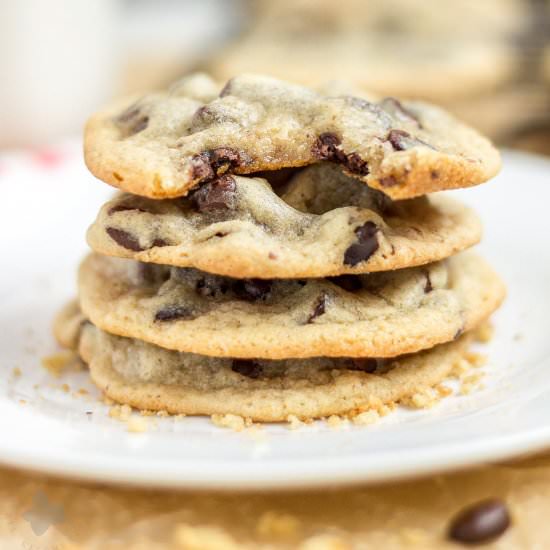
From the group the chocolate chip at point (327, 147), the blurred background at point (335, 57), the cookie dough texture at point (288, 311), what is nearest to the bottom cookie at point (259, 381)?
the cookie dough texture at point (288, 311)

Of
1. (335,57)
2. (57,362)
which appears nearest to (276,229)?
(57,362)

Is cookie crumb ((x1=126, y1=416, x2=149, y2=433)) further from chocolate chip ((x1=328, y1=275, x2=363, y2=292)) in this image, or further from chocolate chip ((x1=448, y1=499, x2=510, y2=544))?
chocolate chip ((x1=448, y1=499, x2=510, y2=544))

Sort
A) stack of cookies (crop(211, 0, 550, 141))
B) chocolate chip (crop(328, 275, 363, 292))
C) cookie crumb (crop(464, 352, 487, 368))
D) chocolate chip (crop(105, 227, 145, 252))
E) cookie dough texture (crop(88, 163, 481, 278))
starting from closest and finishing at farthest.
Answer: cookie dough texture (crop(88, 163, 481, 278)), chocolate chip (crop(105, 227, 145, 252)), chocolate chip (crop(328, 275, 363, 292)), cookie crumb (crop(464, 352, 487, 368)), stack of cookies (crop(211, 0, 550, 141))

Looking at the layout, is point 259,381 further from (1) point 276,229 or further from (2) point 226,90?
(2) point 226,90

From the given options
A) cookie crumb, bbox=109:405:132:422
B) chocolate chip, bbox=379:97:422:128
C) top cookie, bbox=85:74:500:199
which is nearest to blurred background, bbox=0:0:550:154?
chocolate chip, bbox=379:97:422:128

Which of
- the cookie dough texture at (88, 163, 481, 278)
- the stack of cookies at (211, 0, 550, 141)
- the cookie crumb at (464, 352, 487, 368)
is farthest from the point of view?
the stack of cookies at (211, 0, 550, 141)

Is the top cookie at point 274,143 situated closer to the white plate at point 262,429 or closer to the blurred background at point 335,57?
the white plate at point 262,429
